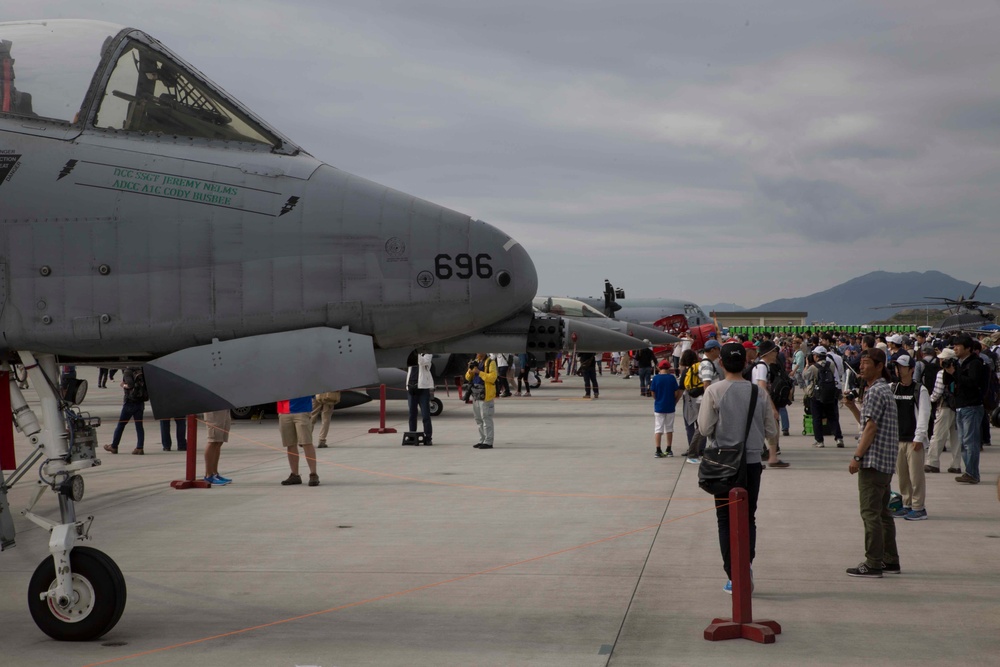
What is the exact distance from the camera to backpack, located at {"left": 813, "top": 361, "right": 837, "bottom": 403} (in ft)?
52.9

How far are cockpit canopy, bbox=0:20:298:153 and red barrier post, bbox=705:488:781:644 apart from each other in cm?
370

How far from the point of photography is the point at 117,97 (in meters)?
5.37

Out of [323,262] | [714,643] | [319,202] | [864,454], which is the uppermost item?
[319,202]

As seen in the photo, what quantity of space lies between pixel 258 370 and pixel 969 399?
33.5ft

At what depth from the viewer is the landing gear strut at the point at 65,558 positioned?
5695 mm

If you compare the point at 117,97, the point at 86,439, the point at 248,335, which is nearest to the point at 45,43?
the point at 117,97

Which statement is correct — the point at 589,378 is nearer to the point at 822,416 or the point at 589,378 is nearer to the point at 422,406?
the point at 422,406

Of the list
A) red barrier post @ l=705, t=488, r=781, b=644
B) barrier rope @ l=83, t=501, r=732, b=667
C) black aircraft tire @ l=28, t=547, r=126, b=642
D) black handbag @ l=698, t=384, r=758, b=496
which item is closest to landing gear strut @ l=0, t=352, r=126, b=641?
black aircraft tire @ l=28, t=547, r=126, b=642

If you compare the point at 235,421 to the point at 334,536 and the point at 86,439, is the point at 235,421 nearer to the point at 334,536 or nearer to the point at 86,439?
the point at 334,536

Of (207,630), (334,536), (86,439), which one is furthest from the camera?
(334,536)

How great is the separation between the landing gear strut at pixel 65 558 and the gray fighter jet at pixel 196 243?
14.7 inches

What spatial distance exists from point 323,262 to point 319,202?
346 mm

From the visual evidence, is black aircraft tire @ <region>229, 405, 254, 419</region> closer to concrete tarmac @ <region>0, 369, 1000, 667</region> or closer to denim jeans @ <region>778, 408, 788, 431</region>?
concrete tarmac @ <region>0, 369, 1000, 667</region>

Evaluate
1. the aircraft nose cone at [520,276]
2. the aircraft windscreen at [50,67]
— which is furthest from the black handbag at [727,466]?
the aircraft windscreen at [50,67]
